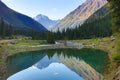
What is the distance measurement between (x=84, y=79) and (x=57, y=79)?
19.3 feet

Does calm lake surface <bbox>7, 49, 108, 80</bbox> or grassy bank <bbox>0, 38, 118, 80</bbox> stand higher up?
grassy bank <bbox>0, 38, 118, 80</bbox>

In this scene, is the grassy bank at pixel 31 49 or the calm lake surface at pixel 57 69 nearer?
the grassy bank at pixel 31 49

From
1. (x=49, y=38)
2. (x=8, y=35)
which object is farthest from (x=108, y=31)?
(x=8, y=35)

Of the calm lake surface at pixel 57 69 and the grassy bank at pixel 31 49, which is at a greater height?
the grassy bank at pixel 31 49

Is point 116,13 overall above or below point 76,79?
above

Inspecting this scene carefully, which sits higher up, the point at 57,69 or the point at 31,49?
the point at 31,49

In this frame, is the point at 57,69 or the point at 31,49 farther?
the point at 31,49

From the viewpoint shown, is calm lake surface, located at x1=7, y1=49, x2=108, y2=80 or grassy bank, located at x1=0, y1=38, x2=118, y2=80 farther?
calm lake surface, located at x1=7, y1=49, x2=108, y2=80

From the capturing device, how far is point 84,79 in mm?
47281

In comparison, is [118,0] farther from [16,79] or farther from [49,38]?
[49,38]

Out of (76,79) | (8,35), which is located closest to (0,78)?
(76,79)

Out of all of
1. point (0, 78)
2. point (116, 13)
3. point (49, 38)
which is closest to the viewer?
point (0, 78)

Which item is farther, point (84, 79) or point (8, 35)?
point (8, 35)

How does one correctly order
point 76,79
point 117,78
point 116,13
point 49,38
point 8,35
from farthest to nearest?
point 8,35, point 49,38, point 116,13, point 76,79, point 117,78
